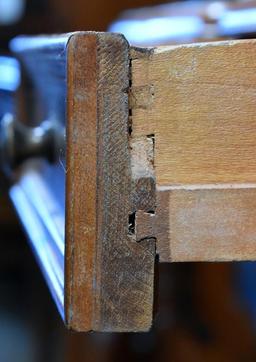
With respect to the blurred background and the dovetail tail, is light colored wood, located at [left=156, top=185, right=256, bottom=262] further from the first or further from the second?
the blurred background

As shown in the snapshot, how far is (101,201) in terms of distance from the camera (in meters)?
0.48

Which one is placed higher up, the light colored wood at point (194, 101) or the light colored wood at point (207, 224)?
the light colored wood at point (194, 101)

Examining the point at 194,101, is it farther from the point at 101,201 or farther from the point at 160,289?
the point at 160,289

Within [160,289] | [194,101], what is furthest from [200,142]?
[160,289]

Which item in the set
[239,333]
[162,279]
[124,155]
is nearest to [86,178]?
[124,155]

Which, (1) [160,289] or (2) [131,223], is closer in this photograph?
(2) [131,223]

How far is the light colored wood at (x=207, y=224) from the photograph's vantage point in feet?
1.60

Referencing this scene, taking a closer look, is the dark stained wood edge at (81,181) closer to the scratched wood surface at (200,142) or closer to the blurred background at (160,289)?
the scratched wood surface at (200,142)

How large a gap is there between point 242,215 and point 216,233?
0.07 feet

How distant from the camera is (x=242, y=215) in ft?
1.62

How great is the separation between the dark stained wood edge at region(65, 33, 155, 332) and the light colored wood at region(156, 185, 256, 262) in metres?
0.02

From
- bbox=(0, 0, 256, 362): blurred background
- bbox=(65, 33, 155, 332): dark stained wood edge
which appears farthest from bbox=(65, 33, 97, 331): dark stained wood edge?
bbox=(0, 0, 256, 362): blurred background

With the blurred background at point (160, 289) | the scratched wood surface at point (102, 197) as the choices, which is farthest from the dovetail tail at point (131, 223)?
the blurred background at point (160, 289)

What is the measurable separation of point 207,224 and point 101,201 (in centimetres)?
7
